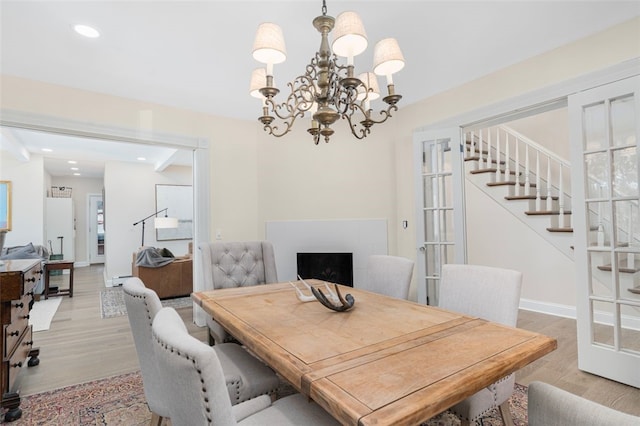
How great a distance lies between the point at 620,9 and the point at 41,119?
4617 millimetres

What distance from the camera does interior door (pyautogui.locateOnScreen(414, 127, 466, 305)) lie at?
3.30 metres

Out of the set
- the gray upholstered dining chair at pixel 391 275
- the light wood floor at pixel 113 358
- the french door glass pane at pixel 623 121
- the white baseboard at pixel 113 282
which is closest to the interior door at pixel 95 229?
the white baseboard at pixel 113 282

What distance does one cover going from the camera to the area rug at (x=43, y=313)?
12.5 feet

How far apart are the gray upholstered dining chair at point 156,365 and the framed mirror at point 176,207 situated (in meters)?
6.39

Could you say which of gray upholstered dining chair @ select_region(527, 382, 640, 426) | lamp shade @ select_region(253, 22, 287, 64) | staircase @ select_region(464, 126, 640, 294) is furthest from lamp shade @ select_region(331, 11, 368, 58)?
staircase @ select_region(464, 126, 640, 294)

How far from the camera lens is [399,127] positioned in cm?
405

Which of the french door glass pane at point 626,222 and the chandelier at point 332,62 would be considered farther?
the french door glass pane at point 626,222

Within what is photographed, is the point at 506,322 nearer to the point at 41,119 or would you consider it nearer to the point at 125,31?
the point at 125,31

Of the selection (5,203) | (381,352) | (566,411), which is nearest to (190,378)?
(381,352)

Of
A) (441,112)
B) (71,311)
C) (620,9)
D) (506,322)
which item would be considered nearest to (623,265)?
(506,322)

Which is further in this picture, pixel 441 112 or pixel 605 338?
pixel 441 112

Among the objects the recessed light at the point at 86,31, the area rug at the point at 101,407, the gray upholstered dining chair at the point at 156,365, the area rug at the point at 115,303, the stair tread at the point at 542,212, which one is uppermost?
the recessed light at the point at 86,31

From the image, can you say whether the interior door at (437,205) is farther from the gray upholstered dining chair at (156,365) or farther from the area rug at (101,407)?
the gray upholstered dining chair at (156,365)

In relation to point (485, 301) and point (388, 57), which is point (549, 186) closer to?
point (485, 301)
